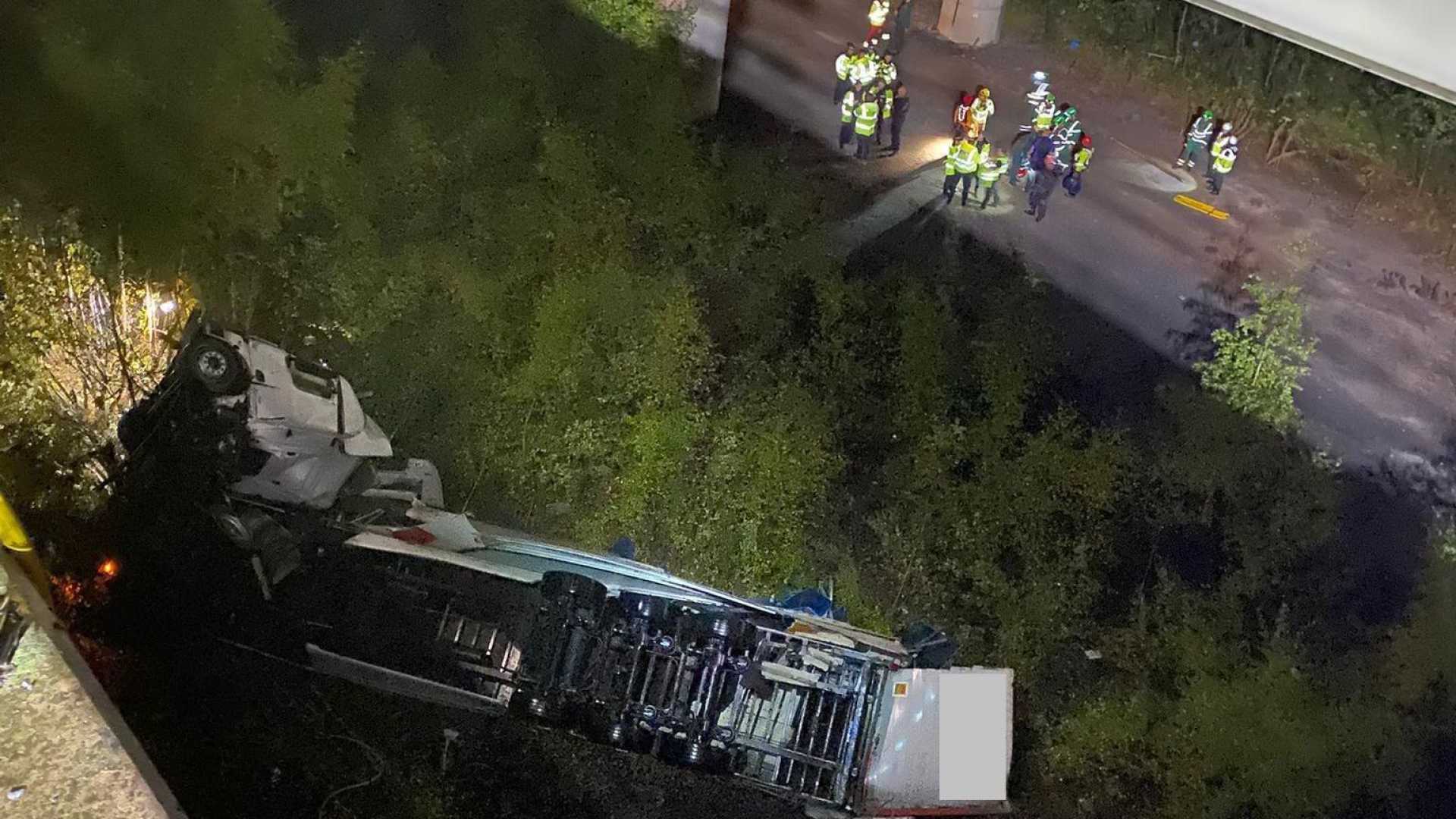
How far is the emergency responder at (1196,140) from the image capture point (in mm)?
2559

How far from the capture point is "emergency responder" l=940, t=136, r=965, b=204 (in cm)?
267

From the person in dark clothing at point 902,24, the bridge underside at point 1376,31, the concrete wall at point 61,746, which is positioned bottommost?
the concrete wall at point 61,746

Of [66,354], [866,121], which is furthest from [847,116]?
[66,354]

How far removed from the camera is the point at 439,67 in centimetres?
268

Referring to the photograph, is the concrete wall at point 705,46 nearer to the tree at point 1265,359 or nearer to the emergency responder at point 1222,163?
the emergency responder at point 1222,163

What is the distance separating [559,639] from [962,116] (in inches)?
72.0

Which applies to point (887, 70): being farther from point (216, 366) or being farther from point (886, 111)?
Answer: point (216, 366)

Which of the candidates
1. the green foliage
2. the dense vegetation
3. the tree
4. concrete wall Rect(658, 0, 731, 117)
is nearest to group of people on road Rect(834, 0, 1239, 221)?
the dense vegetation

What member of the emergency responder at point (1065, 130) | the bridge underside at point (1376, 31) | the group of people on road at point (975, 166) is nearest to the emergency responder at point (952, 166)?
the group of people on road at point (975, 166)

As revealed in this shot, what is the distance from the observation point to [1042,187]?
2.66m

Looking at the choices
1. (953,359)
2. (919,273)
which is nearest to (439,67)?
(919,273)

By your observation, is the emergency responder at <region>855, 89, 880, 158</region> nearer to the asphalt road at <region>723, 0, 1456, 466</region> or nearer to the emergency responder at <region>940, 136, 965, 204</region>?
the asphalt road at <region>723, 0, 1456, 466</region>

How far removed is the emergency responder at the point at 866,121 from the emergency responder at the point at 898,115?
46 millimetres

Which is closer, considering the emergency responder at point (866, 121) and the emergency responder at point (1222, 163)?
the emergency responder at point (1222, 163)
